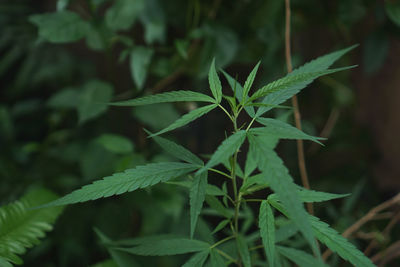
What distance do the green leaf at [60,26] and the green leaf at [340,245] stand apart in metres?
0.84

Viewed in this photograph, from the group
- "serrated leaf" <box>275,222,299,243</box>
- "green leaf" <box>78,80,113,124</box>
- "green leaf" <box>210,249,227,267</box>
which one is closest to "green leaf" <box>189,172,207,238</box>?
"green leaf" <box>210,249,227,267</box>

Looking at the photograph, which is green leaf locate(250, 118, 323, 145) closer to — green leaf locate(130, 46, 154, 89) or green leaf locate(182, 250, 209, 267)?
green leaf locate(182, 250, 209, 267)

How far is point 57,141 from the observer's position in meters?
1.49

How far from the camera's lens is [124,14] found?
1094 millimetres

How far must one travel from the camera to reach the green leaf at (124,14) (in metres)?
1.09

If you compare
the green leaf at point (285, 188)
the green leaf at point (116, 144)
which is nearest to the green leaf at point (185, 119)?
the green leaf at point (285, 188)

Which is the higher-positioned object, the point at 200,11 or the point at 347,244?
the point at 200,11

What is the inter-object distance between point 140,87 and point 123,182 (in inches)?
24.7

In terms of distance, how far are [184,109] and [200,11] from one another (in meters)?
0.36

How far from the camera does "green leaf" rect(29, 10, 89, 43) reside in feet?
3.32

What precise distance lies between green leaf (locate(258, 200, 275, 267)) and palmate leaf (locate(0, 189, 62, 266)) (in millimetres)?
410

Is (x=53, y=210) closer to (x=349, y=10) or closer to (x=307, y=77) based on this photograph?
(x=307, y=77)

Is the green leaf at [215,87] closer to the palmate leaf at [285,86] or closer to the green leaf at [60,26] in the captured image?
the palmate leaf at [285,86]

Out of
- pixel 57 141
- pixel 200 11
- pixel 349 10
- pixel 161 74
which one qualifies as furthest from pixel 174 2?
pixel 57 141
